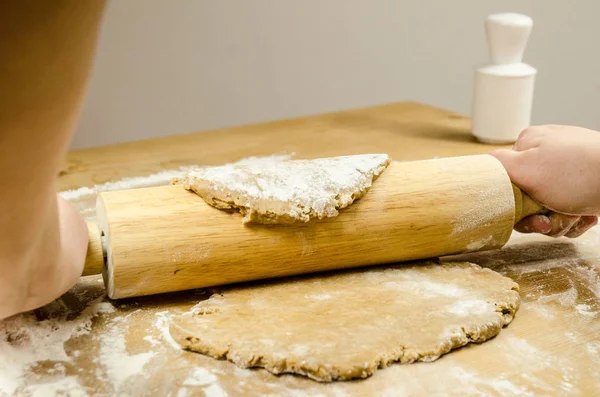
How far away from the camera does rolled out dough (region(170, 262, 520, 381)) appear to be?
0.98 m

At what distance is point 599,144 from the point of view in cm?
126

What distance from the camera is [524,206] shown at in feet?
4.38

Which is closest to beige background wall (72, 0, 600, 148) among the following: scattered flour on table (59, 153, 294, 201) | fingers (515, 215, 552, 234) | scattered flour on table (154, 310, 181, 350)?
scattered flour on table (59, 153, 294, 201)

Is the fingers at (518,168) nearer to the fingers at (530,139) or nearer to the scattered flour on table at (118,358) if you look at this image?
the fingers at (530,139)

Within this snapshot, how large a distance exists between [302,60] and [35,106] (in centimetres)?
260

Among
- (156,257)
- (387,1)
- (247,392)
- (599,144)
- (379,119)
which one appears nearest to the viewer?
(247,392)

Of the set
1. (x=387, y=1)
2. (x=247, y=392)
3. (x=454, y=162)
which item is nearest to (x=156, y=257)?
(x=247, y=392)

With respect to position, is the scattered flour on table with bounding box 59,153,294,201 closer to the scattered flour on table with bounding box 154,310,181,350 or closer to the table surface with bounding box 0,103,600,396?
the table surface with bounding box 0,103,600,396

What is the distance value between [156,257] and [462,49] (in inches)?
107

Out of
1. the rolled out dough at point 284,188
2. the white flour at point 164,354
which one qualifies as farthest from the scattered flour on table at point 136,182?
the white flour at point 164,354

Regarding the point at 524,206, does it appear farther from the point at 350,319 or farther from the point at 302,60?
the point at 302,60

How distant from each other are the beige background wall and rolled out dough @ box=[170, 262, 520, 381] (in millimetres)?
1626

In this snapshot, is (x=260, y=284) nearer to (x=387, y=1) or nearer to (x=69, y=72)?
(x=69, y=72)

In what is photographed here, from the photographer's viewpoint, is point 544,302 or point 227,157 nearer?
point 544,302
